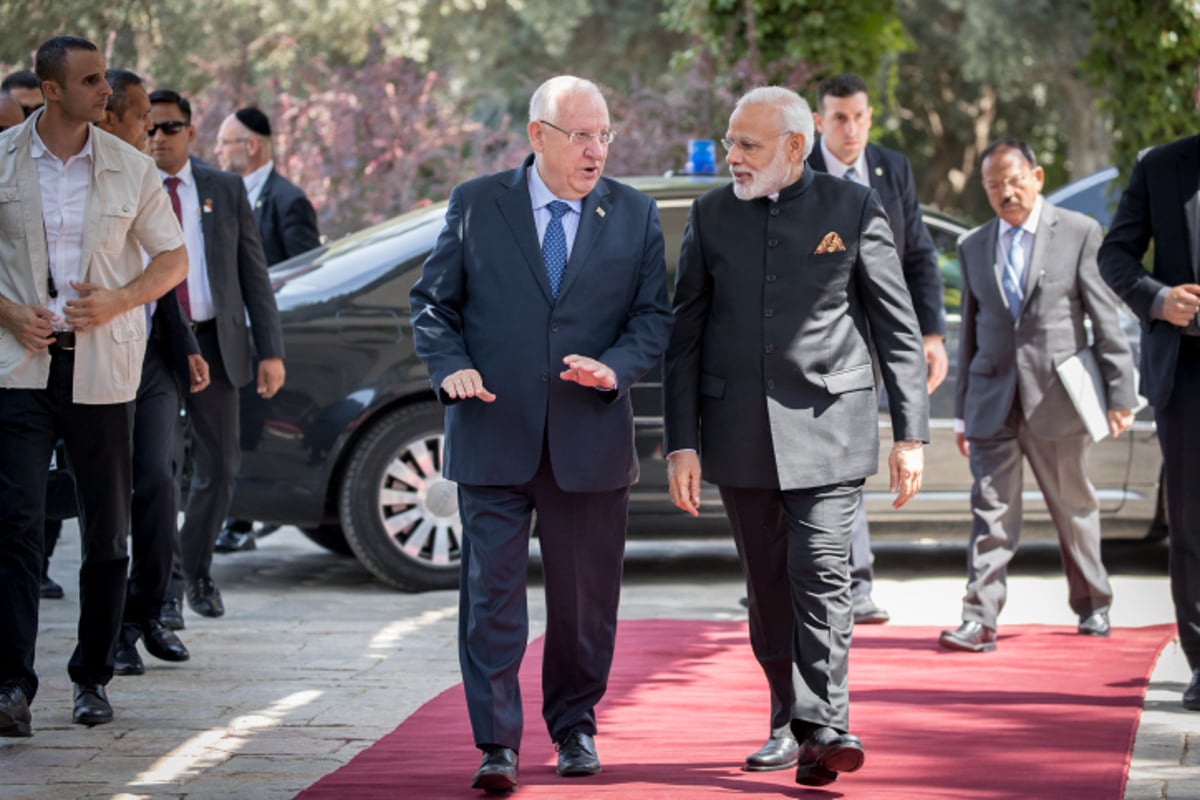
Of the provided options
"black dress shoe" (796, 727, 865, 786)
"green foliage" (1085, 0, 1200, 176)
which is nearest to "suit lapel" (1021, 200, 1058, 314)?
"black dress shoe" (796, 727, 865, 786)

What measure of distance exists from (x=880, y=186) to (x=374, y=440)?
2.63m

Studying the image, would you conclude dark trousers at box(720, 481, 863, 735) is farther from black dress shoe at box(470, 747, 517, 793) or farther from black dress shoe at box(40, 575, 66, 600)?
black dress shoe at box(40, 575, 66, 600)

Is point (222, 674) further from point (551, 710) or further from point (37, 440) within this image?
point (551, 710)

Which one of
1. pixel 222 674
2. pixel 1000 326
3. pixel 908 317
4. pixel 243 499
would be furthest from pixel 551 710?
pixel 243 499

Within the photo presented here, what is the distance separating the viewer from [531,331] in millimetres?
5531

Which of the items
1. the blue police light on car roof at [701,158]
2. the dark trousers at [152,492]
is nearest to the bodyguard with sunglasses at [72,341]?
the dark trousers at [152,492]

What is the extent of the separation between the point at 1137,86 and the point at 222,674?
8674mm

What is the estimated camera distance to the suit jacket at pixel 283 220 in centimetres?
1030

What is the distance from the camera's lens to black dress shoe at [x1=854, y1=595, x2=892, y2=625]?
27.6 ft

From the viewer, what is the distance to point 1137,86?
13.6 m

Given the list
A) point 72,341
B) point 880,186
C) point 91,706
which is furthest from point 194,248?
point 880,186

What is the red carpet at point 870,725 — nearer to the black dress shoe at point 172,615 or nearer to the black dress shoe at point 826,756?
the black dress shoe at point 826,756

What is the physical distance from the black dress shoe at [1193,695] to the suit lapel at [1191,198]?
1.32 meters

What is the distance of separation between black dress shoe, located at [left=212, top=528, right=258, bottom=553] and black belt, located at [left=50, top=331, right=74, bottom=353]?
15.1 feet
